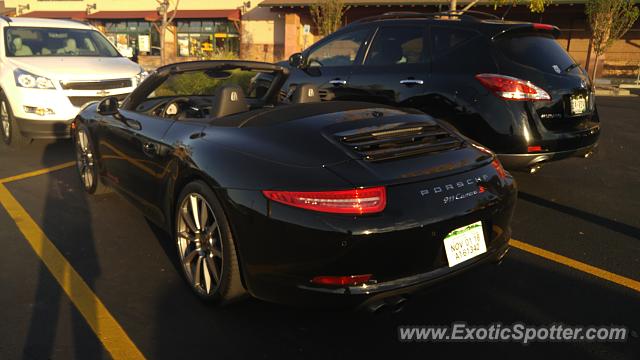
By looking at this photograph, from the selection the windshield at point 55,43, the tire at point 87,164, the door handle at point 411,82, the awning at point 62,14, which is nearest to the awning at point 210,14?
the awning at point 62,14

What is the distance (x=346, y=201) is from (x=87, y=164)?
3.69m

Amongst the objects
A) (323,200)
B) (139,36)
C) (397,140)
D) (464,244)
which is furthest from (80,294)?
(139,36)

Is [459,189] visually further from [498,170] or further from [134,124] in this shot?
[134,124]

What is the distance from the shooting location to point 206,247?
122 inches

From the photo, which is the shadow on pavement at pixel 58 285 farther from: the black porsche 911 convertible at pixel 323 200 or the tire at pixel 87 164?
the black porsche 911 convertible at pixel 323 200

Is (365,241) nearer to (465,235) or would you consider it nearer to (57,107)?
(465,235)

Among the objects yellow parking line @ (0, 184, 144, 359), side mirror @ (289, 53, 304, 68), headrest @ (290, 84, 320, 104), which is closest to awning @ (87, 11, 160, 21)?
side mirror @ (289, 53, 304, 68)

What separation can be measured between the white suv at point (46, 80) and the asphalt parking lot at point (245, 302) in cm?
213

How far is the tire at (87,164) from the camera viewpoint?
4.90m

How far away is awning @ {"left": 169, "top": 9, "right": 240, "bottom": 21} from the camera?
109 feet

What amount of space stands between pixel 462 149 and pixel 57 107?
5724 mm

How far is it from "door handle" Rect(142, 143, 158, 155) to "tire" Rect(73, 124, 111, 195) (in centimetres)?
135

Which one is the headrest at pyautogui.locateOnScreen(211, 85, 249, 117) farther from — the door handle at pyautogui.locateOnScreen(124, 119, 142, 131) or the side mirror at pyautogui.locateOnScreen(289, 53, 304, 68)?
the side mirror at pyautogui.locateOnScreen(289, 53, 304, 68)

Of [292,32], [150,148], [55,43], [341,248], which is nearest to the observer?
[341,248]
